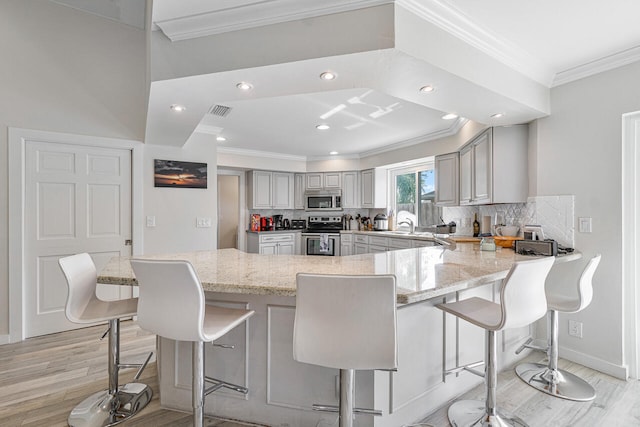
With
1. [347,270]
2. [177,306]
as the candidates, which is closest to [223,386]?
[177,306]

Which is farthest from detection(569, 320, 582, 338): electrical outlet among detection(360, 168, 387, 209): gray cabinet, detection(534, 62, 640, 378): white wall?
detection(360, 168, 387, 209): gray cabinet

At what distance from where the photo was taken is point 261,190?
5.79 m

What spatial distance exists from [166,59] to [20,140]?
2302mm

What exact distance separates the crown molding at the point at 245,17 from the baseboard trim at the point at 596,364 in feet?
9.95

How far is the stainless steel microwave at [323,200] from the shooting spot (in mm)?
6051

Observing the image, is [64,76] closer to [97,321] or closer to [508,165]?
[97,321]

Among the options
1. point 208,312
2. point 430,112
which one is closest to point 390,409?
point 208,312

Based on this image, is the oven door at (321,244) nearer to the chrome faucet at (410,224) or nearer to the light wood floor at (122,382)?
the chrome faucet at (410,224)

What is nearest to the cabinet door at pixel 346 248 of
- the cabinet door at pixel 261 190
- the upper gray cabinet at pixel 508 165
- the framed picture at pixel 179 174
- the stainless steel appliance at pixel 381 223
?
the stainless steel appliance at pixel 381 223

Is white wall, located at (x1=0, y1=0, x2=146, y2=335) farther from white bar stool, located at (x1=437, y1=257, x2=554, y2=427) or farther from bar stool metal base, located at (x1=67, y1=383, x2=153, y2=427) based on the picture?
white bar stool, located at (x1=437, y1=257, x2=554, y2=427)

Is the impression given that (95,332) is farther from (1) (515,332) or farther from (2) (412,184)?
(2) (412,184)

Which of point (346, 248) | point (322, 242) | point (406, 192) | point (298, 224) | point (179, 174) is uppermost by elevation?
point (179, 174)

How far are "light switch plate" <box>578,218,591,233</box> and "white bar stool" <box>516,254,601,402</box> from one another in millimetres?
584

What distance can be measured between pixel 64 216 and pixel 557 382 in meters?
4.65
